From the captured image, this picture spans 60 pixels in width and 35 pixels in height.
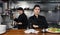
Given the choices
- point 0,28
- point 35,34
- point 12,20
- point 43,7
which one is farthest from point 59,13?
point 0,28

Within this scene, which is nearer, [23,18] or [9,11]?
[23,18]

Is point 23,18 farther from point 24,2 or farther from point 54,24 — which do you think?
point 54,24

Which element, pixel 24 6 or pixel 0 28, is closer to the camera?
pixel 0 28

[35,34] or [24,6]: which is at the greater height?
[24,6]

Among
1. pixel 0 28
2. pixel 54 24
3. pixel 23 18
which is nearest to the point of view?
pixel 0 28

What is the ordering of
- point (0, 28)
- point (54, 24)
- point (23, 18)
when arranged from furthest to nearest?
point (54, 24)
point (23, 18)
point (0, 28)

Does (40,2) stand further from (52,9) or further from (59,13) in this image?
(59,13)

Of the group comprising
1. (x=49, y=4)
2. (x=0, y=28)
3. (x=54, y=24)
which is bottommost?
(x=54, y=24)

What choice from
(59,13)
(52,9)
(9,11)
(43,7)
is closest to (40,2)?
(43,7)

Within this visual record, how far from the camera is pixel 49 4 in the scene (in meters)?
4.00

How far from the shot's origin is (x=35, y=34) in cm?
181

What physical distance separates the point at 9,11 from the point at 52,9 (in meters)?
1.32

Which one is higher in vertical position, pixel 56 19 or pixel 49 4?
pixel 49 4

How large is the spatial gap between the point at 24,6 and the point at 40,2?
0.51m
